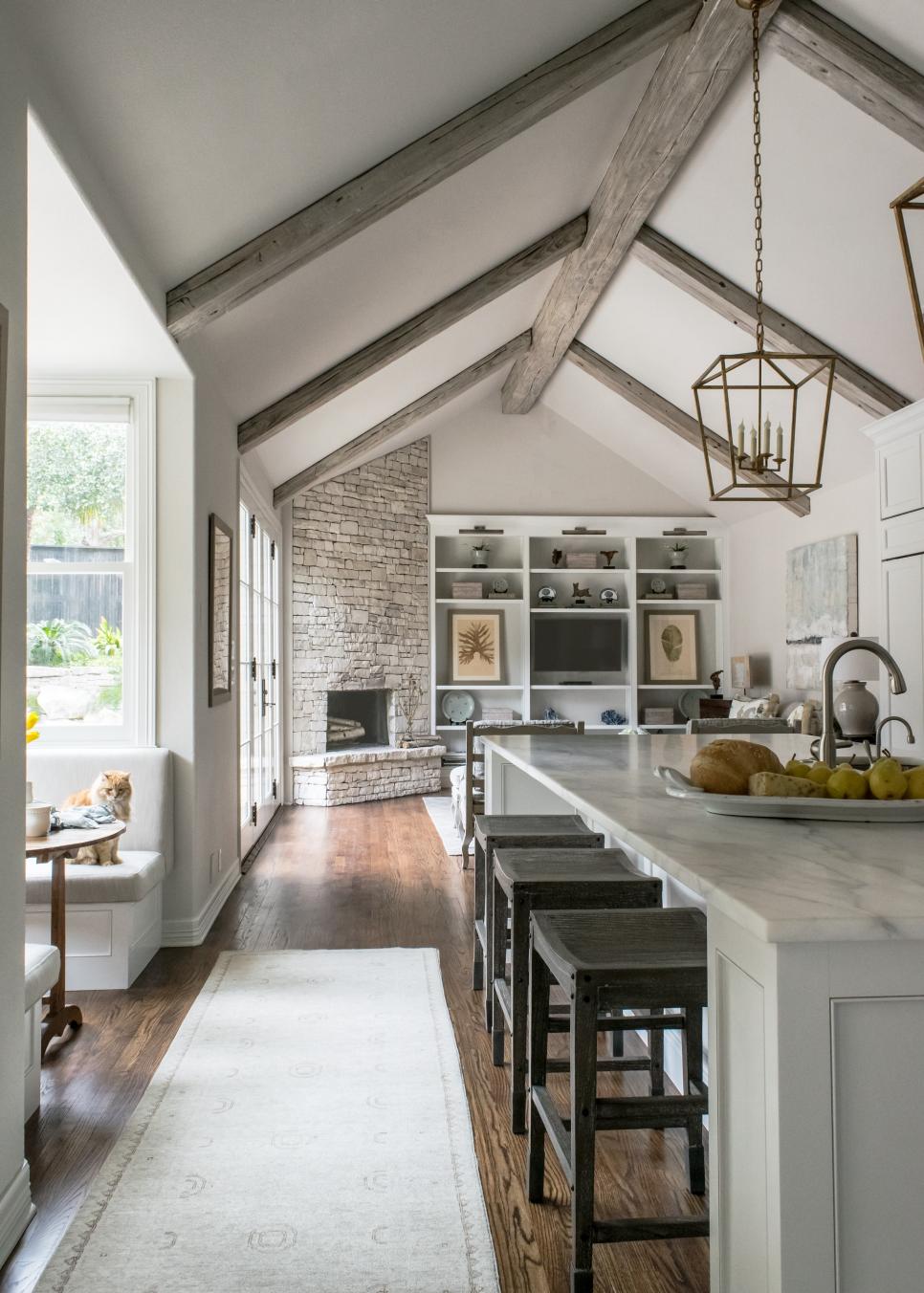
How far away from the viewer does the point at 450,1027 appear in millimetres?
3164

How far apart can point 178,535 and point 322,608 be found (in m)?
4.59

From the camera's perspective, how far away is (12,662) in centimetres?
205

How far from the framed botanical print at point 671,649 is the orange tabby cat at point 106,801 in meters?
6.58

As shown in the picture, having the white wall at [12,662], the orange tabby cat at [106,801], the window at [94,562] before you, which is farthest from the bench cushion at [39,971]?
the window at [94,562]

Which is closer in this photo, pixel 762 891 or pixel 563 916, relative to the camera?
pixel 762 891

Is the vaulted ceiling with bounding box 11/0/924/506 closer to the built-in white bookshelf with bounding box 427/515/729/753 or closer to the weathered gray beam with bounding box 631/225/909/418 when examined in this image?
the weathered gray beam with bounding box 631/225/909/418

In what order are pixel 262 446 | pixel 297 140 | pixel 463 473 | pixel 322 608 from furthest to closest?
pixel 463 473 → pixel 322 608 → pixel 262 446 → pixel 297 140

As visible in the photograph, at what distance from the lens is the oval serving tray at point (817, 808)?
1692 mm

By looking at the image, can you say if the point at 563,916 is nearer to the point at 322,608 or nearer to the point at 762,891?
the point at 762,891

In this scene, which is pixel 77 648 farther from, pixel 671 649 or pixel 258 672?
pixel 671 649

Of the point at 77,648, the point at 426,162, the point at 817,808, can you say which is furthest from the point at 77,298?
the point at 817,808

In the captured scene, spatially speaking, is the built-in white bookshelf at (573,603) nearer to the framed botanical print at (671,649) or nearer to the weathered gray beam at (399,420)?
the framed botanical print at (671,649)

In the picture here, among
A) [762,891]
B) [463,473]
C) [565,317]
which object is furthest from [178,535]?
[463,473]

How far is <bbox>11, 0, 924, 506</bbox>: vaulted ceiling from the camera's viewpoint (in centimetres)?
262
